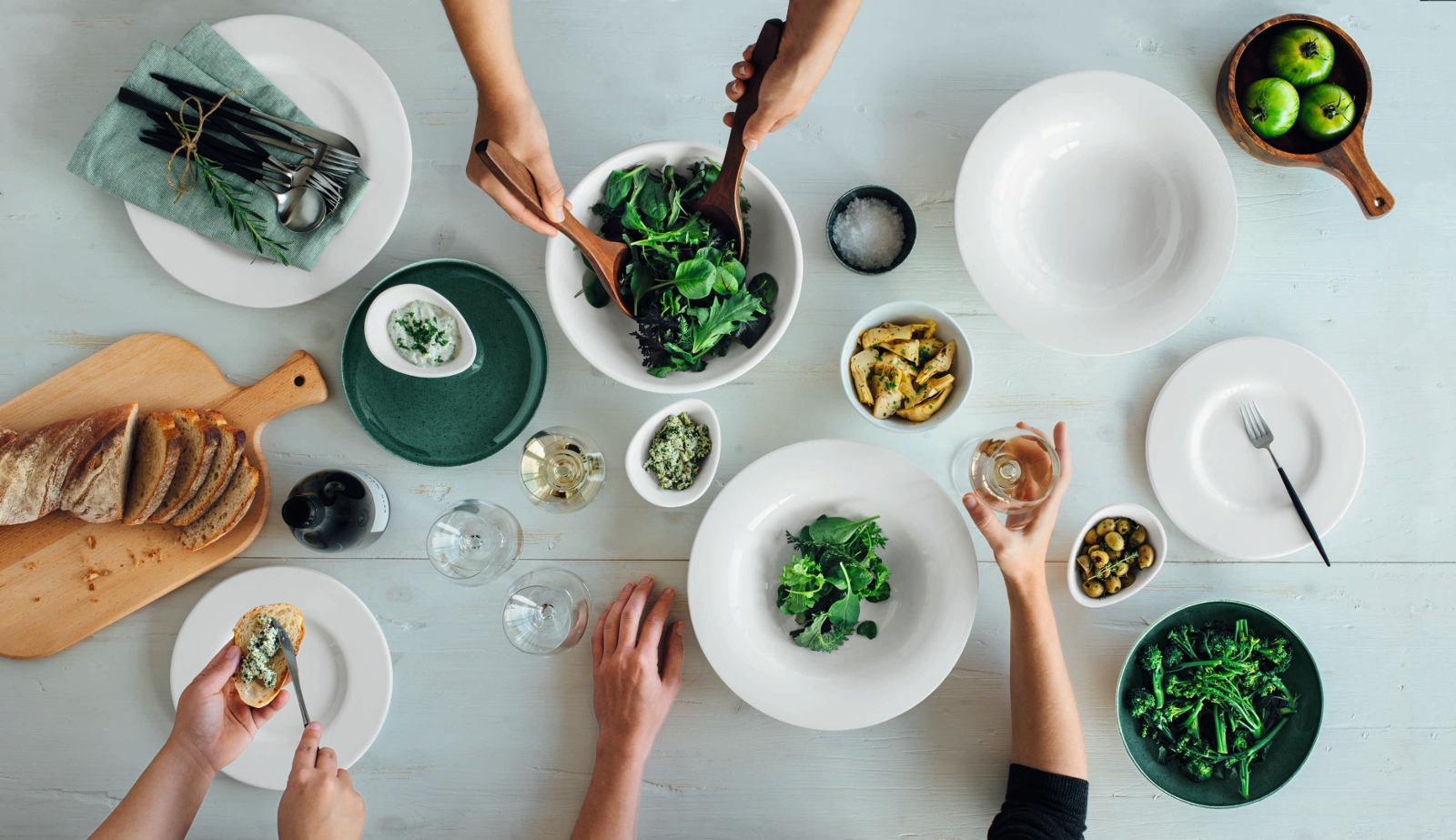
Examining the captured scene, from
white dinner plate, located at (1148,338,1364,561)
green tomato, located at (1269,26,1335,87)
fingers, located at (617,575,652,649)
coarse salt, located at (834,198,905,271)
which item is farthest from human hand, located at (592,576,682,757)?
green tomato, located at (1269,26,1335,87)

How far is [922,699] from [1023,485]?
44 cm

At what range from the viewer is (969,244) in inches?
51.8

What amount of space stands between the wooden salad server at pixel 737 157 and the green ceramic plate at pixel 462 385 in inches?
16.5

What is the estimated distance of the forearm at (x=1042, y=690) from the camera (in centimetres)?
132

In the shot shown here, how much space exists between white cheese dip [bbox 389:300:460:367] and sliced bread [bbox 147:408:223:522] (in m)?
0.39

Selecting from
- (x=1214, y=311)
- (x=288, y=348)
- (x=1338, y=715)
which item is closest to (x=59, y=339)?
(x=288, y=348)

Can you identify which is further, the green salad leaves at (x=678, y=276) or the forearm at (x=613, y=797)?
the forearm at (x=613, y=797)

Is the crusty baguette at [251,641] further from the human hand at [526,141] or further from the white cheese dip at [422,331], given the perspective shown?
the human hand at [526,141]

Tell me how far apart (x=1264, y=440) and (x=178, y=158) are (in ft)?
6.56

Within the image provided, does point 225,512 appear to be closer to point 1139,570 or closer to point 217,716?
point 217,716

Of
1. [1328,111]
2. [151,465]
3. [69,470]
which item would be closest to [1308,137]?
[1328,111]

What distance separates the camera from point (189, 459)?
136 cm

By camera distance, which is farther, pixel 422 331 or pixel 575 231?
pixel 422 331

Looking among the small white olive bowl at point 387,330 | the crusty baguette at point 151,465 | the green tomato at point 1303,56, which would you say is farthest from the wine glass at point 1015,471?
the crusty baguette at point 151,465
